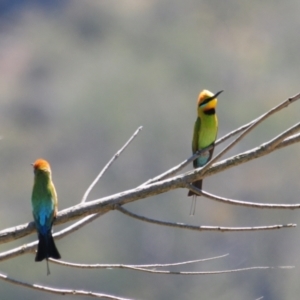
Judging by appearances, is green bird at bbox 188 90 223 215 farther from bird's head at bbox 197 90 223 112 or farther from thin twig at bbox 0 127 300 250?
thin twig at bbox 0 127 300 250

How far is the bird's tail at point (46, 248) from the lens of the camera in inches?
152

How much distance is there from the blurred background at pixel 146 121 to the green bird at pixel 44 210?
95.7 ft

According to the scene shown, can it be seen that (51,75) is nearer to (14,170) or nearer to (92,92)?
(92,92)

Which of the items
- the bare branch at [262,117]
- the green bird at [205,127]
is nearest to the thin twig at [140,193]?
the bare branch at [262,117]

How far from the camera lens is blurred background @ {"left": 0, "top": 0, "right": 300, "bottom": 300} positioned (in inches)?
1811

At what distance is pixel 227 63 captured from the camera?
7250 centimetres

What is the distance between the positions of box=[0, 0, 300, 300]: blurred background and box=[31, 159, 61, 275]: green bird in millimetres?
29160

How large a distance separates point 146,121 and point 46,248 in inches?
2118

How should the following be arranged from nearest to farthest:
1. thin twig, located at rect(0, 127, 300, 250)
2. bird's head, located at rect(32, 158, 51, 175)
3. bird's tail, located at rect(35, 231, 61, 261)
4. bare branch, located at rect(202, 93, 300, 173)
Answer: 1. bare branch, located at rect(202, 93, 300, 173)
2. thin twig, located at rect(0, 127, 300, 250)
3. bird's tail, located at rect(35, 231, 61, 261)
4. bird's head, located at rect(32, 158, 51, 175)

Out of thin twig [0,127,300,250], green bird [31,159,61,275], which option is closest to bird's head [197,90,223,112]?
green bird [31,159,61,275]

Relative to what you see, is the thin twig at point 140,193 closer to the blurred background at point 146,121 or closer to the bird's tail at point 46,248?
the bird's tail at point 46,248

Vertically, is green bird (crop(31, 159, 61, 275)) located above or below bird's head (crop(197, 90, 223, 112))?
below

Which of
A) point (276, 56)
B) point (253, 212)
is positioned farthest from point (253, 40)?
point (253, 212)

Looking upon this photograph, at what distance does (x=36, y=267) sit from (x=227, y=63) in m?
34.8
